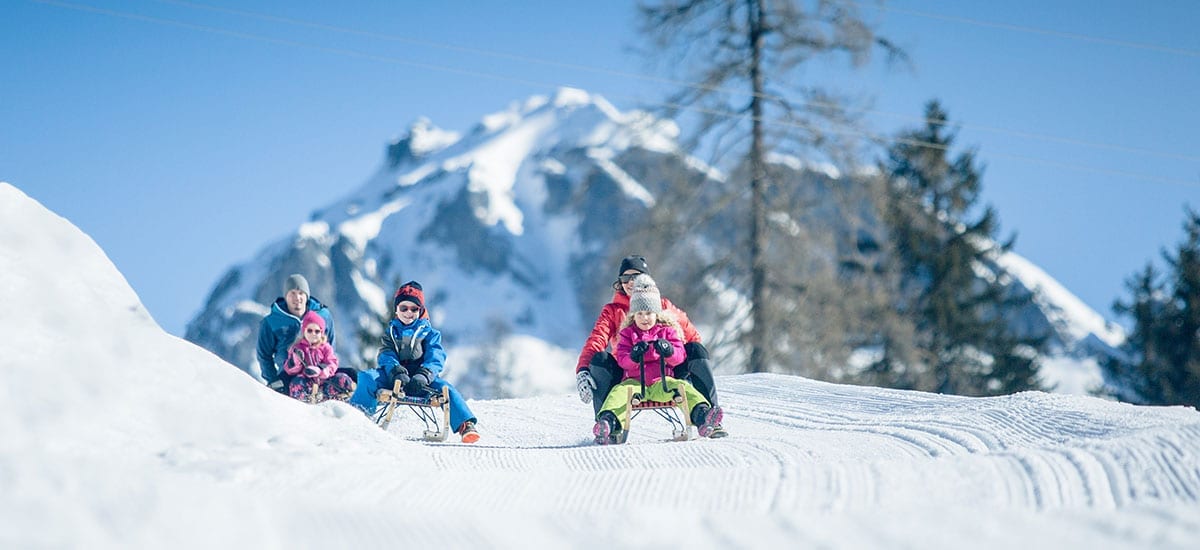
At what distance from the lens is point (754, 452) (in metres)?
5.10

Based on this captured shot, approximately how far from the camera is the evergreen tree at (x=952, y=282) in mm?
22125

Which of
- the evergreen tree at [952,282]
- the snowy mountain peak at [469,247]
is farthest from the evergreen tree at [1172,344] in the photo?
the snowy mountain peak at [469,247]

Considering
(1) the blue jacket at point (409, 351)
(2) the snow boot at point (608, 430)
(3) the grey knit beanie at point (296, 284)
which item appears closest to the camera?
(2) the snow boot at point (608, 430)

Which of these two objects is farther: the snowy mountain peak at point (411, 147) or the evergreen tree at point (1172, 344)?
the snowy mountain peak at point (411, 147)

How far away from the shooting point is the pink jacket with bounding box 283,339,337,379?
7.96 metres

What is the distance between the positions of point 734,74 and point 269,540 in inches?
524

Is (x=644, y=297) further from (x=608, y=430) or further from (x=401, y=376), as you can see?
(x=401, y=376)

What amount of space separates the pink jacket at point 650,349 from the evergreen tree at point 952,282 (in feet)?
50.9

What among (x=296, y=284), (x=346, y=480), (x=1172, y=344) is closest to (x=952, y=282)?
(x=1172, y=344)

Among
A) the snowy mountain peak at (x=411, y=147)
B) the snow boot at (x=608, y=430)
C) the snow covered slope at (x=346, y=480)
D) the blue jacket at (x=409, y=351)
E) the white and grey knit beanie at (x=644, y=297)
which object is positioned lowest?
the snow boot at (x=608, y=430)

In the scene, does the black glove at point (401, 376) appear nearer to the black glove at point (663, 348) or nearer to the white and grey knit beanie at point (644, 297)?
the white and grey knit beanie at point (644, 297)

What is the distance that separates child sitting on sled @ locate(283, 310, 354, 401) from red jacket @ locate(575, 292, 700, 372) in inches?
94.5

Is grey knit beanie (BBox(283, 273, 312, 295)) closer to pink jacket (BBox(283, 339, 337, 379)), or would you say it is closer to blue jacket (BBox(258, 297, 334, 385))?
blue jacket (BBox(258, 297, 334, 385))

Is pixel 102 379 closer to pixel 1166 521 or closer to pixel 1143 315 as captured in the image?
pixel 1166 521
